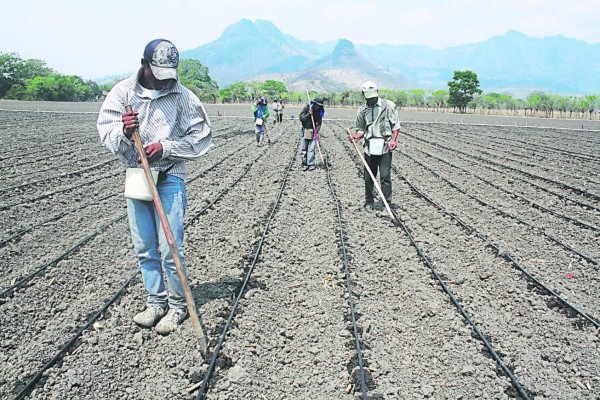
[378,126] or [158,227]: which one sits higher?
[378,126]

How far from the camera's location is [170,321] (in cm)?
377

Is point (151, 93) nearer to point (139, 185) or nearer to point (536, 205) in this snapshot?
point (139, 185)

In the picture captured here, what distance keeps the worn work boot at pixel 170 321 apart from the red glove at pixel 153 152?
1241 millimetres

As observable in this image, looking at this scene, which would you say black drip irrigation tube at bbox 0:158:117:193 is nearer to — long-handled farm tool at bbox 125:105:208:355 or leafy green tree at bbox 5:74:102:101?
long-handled farm tool at bbox 125:105:208:355

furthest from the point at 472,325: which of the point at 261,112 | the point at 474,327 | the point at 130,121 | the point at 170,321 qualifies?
the point at 261,112

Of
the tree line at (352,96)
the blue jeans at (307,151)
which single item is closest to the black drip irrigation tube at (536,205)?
the blue jeans at (307,151)

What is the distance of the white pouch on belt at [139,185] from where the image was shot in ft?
11.1

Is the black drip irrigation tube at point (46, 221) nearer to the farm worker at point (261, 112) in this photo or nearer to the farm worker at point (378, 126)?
the farm worker at point (378, 126)

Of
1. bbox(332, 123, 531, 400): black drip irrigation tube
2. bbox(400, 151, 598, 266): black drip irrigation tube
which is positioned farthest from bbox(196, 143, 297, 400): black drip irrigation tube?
bbox(400, 151, 598, 266): black drip irrigation tube

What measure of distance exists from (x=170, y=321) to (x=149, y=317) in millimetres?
189

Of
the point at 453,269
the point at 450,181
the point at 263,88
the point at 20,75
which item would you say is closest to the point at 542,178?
the point at 450,181

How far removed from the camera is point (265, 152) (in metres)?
14.8

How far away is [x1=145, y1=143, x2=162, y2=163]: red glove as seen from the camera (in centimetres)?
327

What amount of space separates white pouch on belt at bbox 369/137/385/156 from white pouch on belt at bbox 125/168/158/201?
4.28 meters
